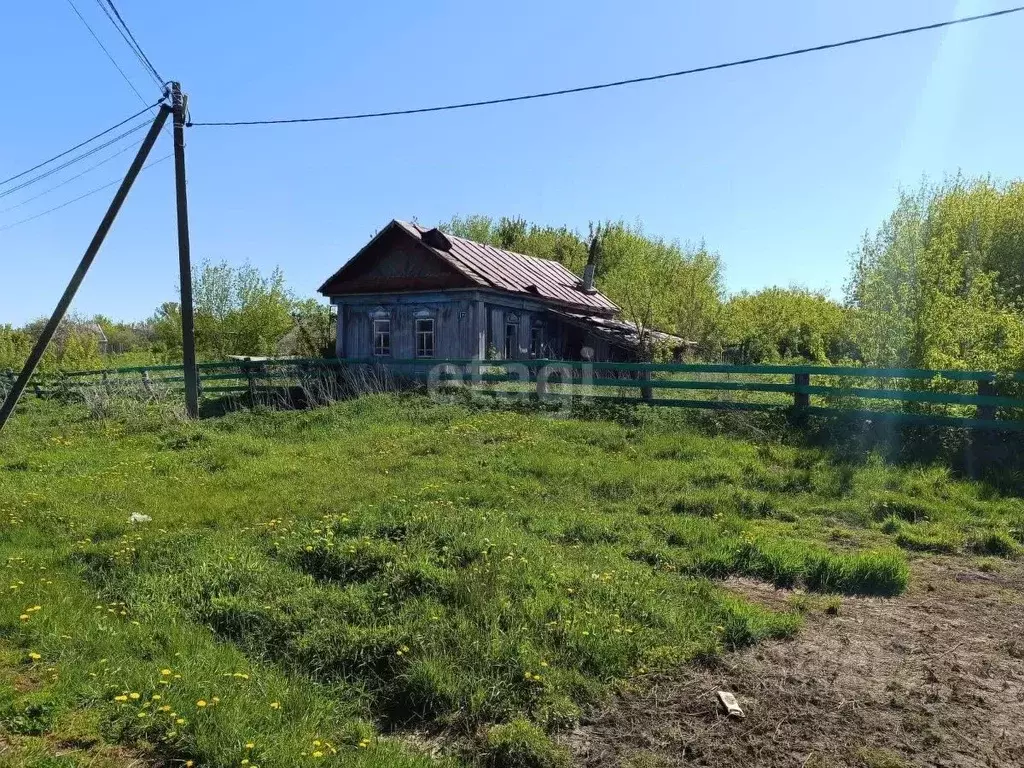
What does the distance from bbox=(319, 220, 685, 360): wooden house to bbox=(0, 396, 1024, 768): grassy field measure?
9.50 metres

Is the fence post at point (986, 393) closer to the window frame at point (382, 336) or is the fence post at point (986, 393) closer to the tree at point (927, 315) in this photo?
the tree at point (927, 315)

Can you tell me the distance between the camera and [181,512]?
306 inches

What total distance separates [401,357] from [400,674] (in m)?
17.5

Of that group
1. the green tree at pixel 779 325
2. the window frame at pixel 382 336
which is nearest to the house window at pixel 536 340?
the window frame at pixel 382 336

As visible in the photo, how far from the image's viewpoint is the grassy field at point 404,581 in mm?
3634

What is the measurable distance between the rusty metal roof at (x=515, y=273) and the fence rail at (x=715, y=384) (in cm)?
286

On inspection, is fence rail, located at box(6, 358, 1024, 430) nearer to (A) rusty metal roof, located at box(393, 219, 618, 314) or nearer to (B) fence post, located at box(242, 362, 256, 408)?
(B) fence post, located at box(242, 362, 256, 408)

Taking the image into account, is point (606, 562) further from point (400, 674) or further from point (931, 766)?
point (931, 766)

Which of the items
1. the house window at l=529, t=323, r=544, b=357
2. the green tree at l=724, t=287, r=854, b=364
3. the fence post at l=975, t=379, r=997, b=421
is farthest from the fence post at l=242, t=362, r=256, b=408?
the green tree at l=724, t=287, r=854, b=364

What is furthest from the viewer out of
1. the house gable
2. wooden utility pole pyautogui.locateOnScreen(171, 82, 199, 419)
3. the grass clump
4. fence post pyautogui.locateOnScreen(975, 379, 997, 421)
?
the house gable

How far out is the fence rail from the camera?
32.8ft

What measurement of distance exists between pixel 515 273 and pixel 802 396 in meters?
12.4

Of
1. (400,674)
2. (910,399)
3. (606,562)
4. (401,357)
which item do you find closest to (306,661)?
(400,674)

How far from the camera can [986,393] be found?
997 centimetres
